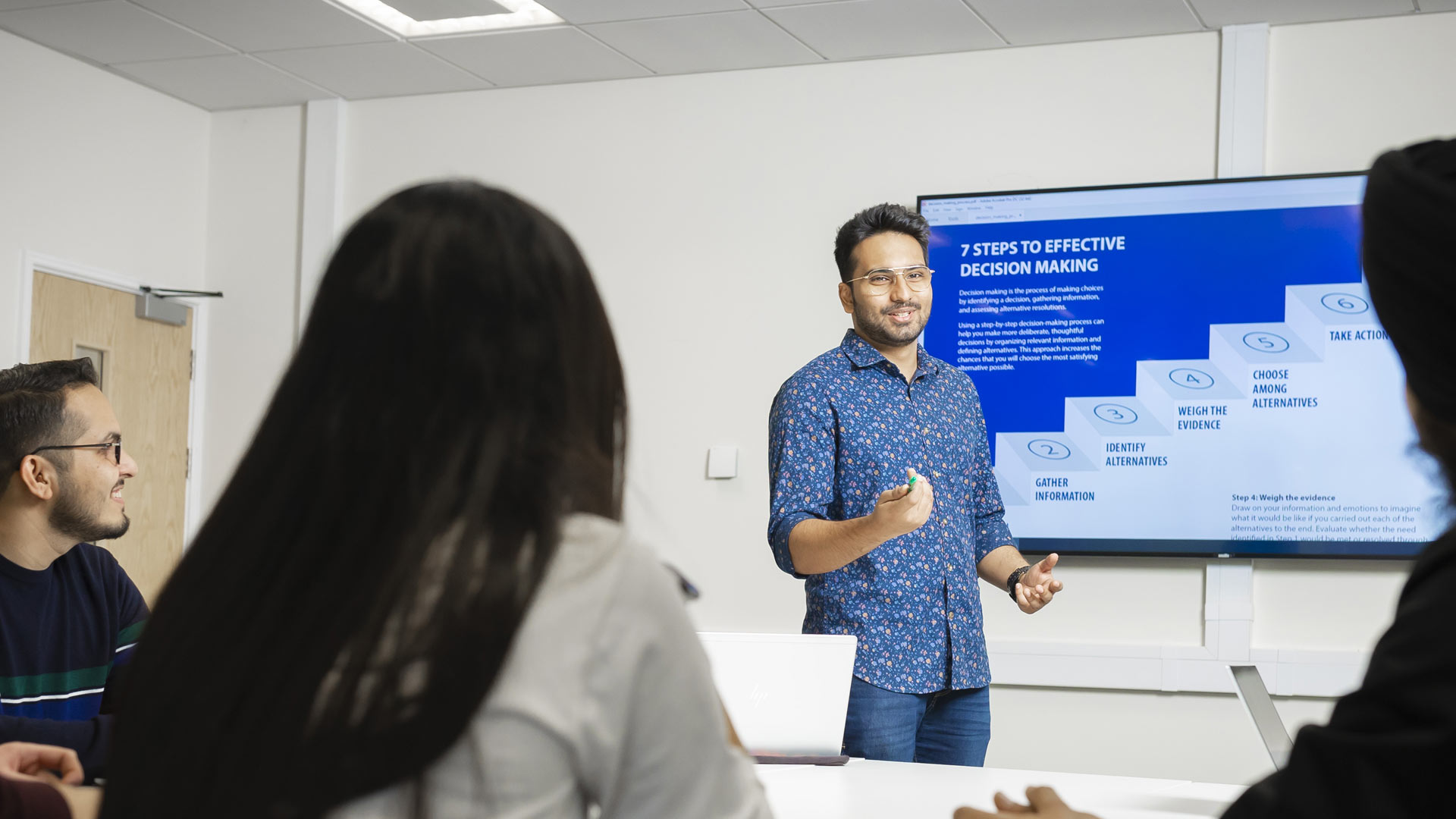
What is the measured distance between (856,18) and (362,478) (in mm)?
3533

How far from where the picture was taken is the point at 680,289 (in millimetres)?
4555

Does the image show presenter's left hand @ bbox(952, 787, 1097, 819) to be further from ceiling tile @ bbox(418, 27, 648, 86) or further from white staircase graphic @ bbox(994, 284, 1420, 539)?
ceiling tile @ bbox(418, 27, 648, 86)

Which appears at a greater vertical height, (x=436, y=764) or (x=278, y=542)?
(x=278, y=542)

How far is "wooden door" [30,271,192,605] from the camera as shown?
14.6ft

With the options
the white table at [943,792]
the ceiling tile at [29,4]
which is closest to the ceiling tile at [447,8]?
the ceiling tile at [29,4]

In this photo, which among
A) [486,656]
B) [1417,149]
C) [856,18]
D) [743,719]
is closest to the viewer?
[486,656]

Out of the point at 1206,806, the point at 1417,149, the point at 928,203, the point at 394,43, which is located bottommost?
the point at 1206,806

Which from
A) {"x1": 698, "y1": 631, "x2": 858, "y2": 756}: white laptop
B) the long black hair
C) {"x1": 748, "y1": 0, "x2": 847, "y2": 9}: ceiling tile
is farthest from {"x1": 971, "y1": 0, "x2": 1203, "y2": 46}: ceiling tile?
the long black hair

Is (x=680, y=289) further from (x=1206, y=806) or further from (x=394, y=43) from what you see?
(x=1206, y=806)

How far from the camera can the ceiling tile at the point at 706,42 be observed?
4.09 meters

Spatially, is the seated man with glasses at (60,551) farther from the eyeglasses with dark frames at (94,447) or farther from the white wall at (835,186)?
the white wall at (835,186)

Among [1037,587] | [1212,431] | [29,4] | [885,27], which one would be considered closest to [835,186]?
[885,27]

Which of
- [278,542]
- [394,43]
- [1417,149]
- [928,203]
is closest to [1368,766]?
[1417,149]

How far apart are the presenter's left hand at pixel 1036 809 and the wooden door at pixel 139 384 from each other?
397cm
